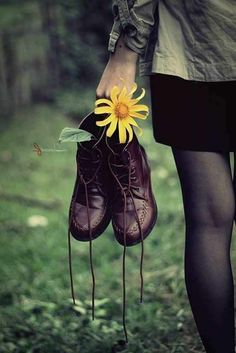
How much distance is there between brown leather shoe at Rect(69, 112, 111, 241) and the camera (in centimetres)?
183

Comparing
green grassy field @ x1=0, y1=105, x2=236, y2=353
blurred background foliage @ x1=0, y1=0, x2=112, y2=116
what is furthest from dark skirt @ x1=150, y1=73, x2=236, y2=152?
blurred background foliage @ x1=0, y1=0, x2=112, y2=116

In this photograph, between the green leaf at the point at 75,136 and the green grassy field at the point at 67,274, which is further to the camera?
the green grassy field at the point at 67,274

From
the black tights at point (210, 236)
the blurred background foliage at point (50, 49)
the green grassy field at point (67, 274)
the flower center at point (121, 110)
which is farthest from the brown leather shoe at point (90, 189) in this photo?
the blurred background foliage at point (50, 49)

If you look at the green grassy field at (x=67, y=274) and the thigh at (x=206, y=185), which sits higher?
the thigh at (x=206, y=185)

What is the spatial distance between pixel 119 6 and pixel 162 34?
0.41 ft

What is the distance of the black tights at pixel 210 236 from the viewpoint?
1726mm

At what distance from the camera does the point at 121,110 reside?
171cm

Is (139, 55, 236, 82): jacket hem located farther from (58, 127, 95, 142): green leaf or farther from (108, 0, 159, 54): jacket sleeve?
(58, 127, 95, 142): green leaf

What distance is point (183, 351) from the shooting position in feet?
7.53

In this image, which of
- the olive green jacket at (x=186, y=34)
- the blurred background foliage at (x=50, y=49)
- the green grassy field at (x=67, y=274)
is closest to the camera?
the olive green jacket at (x=186, y=34)

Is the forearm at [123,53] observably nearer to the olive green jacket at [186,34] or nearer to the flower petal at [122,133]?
the olive green jacket at [186,34]

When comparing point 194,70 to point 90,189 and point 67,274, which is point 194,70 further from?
point 67,274

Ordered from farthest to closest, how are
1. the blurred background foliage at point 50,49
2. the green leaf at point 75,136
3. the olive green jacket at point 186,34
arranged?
the blurred background foliage at point 50,49 → the green leaf at point 75,136 → the olive green jacket at point 186,34

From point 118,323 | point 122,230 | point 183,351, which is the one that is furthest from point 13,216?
point 122,230
